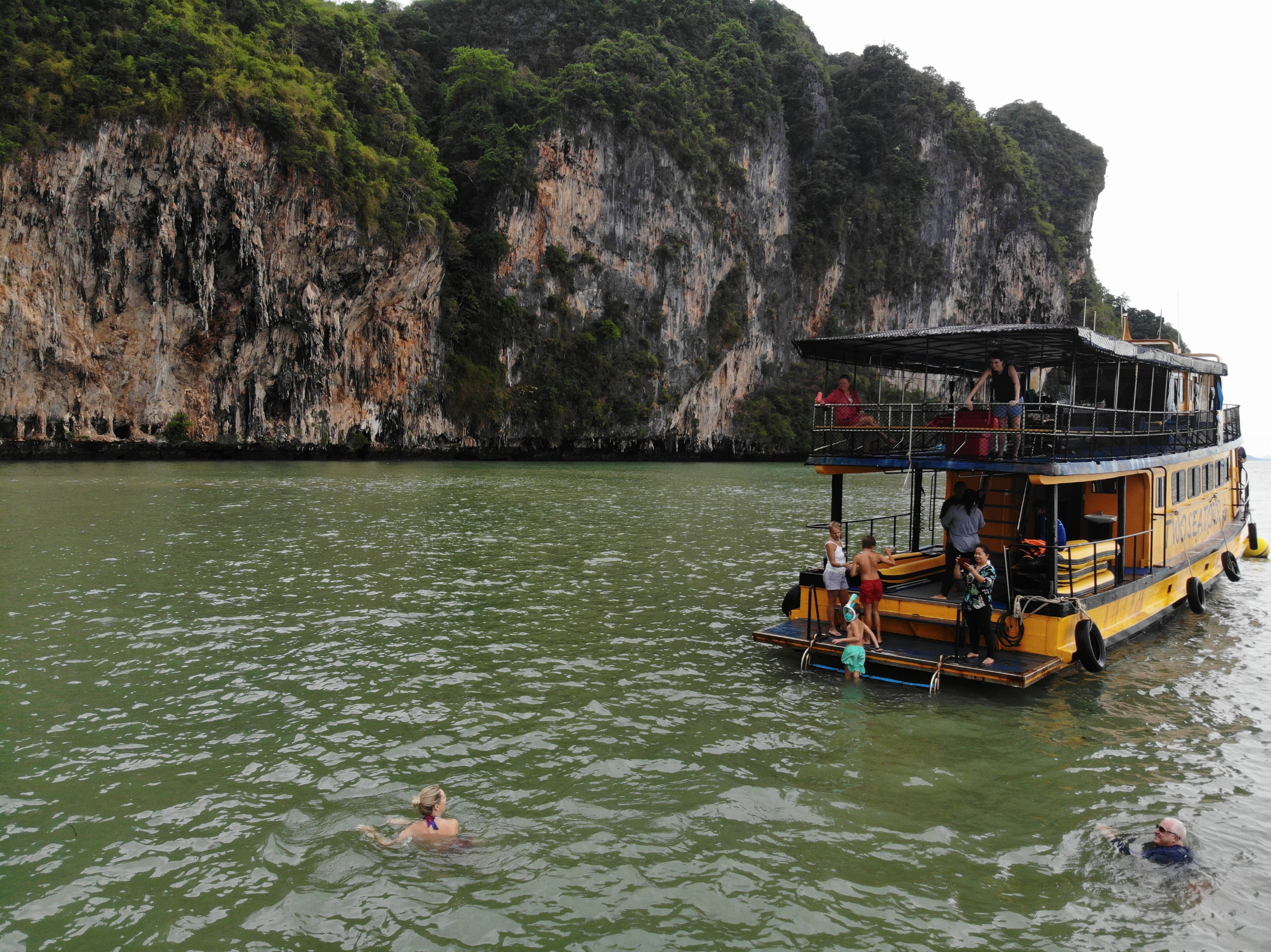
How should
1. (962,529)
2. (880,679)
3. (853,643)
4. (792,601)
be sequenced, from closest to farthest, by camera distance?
(880,679) → (853,643) → (962,529) → (792,601)

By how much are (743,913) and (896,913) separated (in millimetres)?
920

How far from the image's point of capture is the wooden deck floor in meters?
8.30

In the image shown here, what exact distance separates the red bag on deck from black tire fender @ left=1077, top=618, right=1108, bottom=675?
7.18ft

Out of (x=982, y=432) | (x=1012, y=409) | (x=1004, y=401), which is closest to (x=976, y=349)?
(x=1004, y=401)

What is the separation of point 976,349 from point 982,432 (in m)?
2.23

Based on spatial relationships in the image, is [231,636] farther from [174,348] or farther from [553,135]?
[553,135]

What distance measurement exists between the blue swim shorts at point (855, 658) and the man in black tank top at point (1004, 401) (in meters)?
2.83

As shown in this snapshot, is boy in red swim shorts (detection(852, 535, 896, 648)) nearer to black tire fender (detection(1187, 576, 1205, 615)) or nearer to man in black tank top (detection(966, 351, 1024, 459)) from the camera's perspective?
man in black tank top (detection(966, 351, 1024, 459))

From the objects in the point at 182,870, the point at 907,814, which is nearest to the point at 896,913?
the point at 907,814

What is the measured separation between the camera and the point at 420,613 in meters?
11.8

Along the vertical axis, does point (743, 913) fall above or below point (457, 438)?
below

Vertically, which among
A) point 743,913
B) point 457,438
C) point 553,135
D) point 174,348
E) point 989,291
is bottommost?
point 743,913

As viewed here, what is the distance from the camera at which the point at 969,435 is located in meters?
9.78

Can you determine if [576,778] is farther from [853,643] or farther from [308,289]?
[308,289]
